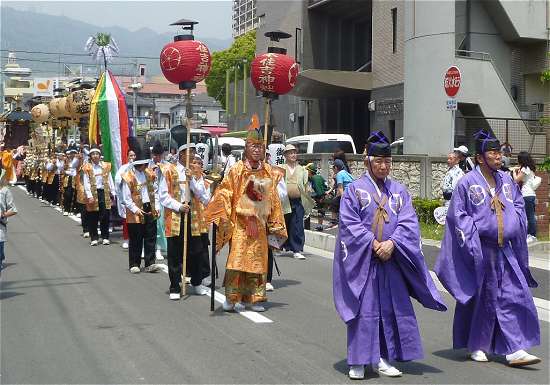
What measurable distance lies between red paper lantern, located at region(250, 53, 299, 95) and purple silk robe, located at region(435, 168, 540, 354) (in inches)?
190

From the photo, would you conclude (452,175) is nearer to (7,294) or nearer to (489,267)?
(489,267)

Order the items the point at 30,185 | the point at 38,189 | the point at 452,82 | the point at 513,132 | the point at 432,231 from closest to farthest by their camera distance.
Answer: the point at 452,82
the point at 432,231
the point at 513,132
the point at 38,189
the point at 30,185

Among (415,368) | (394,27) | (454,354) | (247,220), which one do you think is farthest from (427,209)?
(394,27)

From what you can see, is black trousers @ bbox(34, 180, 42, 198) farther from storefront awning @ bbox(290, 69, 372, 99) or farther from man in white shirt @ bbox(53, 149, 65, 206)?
storefront awning @ bbox(290, 69, 372, 99)

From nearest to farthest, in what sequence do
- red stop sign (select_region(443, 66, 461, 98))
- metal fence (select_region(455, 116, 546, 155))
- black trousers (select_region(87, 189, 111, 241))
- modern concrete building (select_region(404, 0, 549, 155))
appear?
red stop sign (select_region(443, 66, 461, 98))
black trousers (select_region(87, 189, 111, 241))
modern concrete building (select_region(404, 0, 549, 155))
metal fence (select_region(455, 116, 546, 155))

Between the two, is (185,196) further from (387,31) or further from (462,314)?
(387,31)

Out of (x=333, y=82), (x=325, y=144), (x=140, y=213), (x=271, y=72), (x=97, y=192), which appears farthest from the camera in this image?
(x=333, y=82)

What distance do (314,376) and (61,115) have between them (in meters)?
19.2

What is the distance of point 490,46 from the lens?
25734 mm

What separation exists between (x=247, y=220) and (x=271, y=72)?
10.2 ft

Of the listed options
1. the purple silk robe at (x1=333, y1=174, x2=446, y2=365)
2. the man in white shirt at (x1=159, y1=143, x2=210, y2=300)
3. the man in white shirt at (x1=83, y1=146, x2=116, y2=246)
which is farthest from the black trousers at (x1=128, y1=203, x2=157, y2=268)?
the purple silk robe at (x1=333, y1=174, x2=446, y2=365)

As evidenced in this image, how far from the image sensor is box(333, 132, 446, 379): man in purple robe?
20.2ft

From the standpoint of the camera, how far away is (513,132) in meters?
23.2

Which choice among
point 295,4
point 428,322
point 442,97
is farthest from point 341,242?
point 295,4
